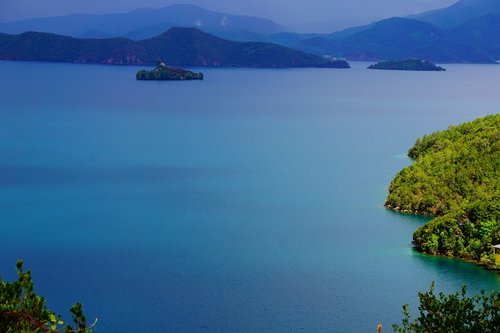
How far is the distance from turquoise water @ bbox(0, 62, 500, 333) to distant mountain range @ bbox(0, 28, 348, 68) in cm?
9527

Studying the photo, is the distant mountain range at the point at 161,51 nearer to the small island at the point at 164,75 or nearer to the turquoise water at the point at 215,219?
the small island at the point at 164,75

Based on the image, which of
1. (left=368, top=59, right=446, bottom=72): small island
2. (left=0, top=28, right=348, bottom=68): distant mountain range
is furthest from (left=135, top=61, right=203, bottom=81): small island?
(left=368, top=59, right=446, bottom=72): small island

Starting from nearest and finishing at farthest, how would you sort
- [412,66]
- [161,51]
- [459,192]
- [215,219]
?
[459,192], [215,219], [412,66], [161,51]

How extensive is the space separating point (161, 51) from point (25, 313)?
163m

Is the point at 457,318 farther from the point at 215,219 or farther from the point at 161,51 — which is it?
the point at 161,51

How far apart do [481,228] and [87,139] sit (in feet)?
121

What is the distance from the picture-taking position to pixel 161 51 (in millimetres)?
171500

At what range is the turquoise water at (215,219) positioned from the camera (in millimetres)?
23031

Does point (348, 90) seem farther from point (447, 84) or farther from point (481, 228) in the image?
point (481, 228)

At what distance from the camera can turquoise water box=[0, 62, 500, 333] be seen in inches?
907

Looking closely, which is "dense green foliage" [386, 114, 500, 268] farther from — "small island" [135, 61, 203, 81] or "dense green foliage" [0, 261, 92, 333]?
"small island" [135, 61, 203, 81]

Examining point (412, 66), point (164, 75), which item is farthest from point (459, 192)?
point (412, 66)

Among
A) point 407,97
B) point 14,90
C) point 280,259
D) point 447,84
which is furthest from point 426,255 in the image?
point 447,84

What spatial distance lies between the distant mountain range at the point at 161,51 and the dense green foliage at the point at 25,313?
15493 centimetres
